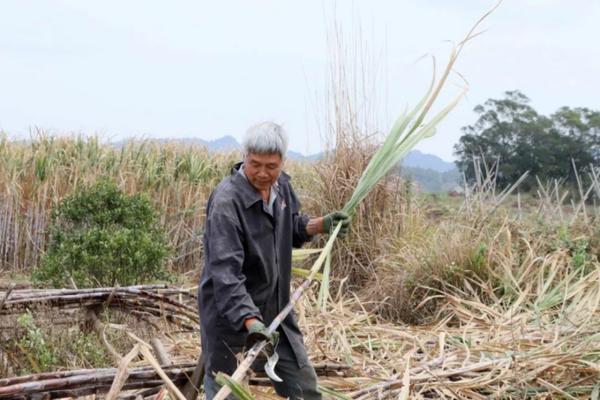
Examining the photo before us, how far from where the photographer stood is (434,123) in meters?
3.54

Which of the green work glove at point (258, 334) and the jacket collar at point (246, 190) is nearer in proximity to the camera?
the green work glove at point (258, 334)

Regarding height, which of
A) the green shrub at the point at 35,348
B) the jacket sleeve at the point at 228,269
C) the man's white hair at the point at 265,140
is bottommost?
the green shrub at the point at 35,348

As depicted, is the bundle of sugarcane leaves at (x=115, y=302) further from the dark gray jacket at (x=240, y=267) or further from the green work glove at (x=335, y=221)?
the dark gray jacket at (x=240, y=267)

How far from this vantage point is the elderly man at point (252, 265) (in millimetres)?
2600

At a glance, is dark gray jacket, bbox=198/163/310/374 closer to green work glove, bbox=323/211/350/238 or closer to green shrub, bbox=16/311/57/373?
green work glove, bbox=323/211/350/238

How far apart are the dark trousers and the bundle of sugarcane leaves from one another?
1.51 meters

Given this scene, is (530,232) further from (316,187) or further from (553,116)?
(553,116)

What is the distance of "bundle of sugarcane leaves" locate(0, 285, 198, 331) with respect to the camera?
4133mm

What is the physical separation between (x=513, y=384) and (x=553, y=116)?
17.6 m

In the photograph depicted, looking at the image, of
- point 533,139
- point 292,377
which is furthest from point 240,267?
point 533,139

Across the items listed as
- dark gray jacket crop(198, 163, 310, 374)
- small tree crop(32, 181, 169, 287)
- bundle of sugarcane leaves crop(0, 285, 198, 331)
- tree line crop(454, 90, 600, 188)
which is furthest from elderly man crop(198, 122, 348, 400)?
tree line crop(454, 90, 600, 188)

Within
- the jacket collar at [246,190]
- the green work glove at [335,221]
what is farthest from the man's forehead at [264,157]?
the green work glove at [335,221]

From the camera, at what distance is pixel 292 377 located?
2957mm

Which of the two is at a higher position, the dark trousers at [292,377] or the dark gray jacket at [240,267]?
the dark gray jacket at [240,267]
